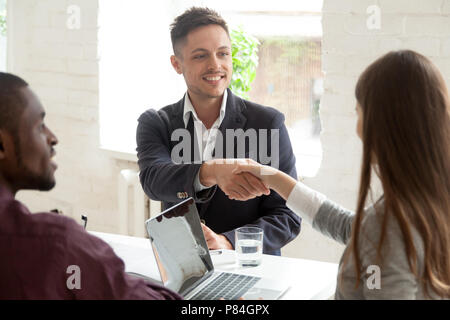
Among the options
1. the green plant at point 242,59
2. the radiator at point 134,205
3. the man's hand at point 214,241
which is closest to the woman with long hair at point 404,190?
the man's hand at point 214,241

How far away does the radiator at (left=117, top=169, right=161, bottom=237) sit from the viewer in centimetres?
301

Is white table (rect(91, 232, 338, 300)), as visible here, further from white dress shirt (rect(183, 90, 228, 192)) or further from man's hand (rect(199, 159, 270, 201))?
white dress shirt (rect(183, 90, 228, 192))

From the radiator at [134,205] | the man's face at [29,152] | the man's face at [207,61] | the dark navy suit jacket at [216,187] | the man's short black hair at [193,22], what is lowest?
the radiator at [134,205]

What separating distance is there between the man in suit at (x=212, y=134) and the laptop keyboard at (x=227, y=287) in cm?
46

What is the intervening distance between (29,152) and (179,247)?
1.96 ft

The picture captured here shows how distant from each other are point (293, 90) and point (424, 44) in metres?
0.82

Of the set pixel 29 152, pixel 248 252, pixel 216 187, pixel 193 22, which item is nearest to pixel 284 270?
pixel 248 252

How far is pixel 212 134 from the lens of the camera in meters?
2.27

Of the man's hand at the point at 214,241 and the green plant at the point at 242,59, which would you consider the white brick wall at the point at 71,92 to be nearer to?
the green plant at the point at 242,59

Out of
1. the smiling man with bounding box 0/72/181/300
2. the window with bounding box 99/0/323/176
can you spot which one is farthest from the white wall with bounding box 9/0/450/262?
the smiling man with bounding box 0/72/181/300

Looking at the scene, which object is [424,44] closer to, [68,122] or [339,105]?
[339,105]

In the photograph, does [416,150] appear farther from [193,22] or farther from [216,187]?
[193,22]

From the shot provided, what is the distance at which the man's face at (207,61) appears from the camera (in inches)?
88.1
